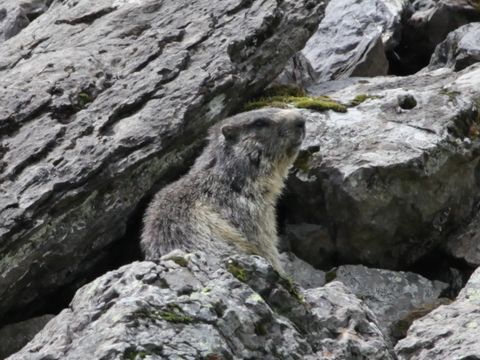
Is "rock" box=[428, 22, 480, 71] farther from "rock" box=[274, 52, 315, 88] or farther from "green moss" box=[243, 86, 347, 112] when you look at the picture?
"green moss" box=[243, 86, 347, 112]

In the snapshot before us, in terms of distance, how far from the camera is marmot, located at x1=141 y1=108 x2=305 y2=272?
10.5 metres

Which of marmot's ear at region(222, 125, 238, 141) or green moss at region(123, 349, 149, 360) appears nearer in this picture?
green moss at region(123, 349, 149, 360)

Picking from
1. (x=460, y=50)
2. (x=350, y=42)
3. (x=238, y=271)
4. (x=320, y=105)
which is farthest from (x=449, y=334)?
(x=350, y=42)

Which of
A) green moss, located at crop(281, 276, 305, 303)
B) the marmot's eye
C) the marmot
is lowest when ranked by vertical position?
the marmot

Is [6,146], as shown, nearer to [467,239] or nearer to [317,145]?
[317,145]

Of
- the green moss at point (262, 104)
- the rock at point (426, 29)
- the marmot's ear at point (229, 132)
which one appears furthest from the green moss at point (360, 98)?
the rock at point (426, 29)

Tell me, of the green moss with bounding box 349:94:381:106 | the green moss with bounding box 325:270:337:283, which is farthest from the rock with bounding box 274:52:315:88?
the green moss with bounding box 325:270:337:283

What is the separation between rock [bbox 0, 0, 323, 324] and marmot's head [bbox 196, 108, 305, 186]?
972 mm

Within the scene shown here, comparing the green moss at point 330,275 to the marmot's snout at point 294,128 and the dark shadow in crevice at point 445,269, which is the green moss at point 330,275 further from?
the marmot's snout at point 294,128

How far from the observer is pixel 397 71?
A: 742 inches

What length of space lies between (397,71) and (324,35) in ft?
5.65

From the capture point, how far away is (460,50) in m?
Result: 15.8

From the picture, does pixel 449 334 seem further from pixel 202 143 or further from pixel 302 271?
pixel 202 143

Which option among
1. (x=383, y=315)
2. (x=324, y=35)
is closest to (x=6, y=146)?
(x=383, y=315)
